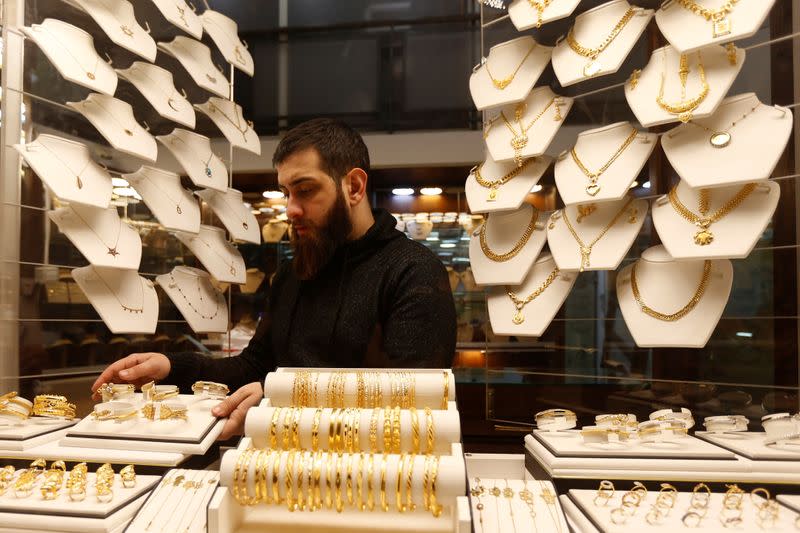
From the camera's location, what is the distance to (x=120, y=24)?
1604 millimetres

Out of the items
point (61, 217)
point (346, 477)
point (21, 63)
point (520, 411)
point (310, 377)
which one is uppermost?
point (21, 63)

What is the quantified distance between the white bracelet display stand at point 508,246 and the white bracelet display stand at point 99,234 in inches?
Answer: 42.5

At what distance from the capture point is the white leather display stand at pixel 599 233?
55.2 inches

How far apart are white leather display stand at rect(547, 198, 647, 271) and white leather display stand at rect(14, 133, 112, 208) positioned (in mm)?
1328

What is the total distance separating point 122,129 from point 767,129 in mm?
1752

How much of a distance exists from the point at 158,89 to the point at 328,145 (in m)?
0.72

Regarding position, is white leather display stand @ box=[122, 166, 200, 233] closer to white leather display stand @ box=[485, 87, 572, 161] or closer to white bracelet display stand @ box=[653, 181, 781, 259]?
white leather display stand @ box=[485, 87, 572, 161]

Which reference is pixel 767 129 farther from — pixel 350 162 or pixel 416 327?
pixel 350 162

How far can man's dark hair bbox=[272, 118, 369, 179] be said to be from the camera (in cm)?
153

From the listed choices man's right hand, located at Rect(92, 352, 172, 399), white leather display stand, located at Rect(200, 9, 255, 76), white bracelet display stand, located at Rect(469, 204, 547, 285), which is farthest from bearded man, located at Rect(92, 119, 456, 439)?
white leather display stand, located at Rect(200, 9, 255, 76)

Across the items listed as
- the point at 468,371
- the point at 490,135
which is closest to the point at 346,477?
the point at 490,135

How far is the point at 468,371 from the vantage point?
Answer: 2.49m

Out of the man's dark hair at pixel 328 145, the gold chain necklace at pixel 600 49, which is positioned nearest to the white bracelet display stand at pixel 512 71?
the gold chain necklace at pixel 600 49

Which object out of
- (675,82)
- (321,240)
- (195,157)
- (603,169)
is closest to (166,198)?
(195,157)
